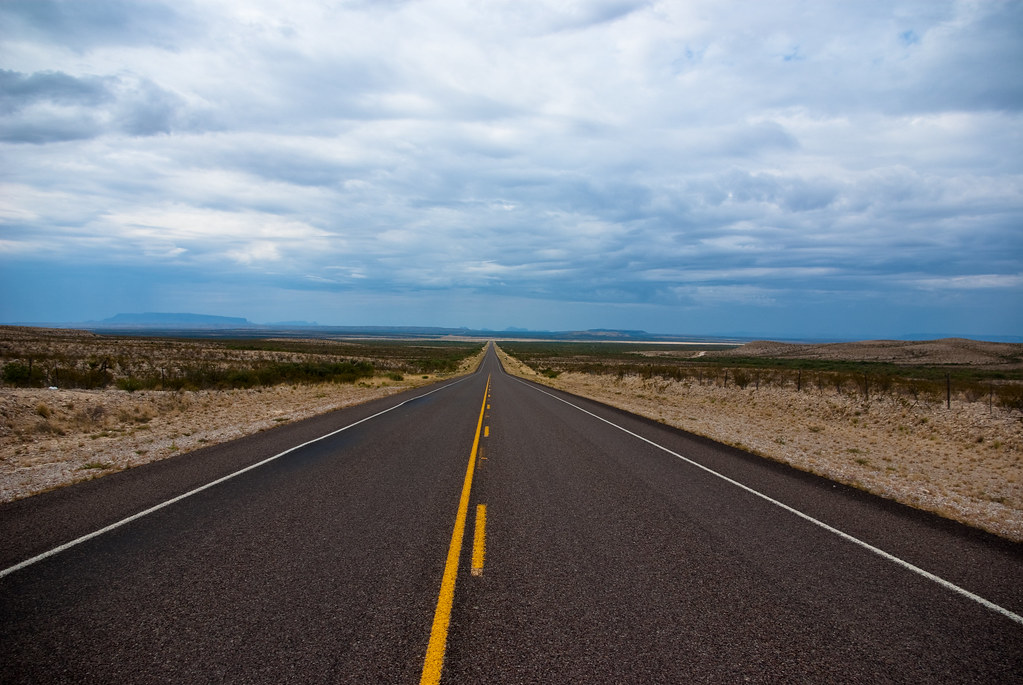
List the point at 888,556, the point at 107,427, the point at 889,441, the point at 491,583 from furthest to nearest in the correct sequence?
the point at 889,441 < the point at 107,427 < the point at 888,556 < the point at 491,583

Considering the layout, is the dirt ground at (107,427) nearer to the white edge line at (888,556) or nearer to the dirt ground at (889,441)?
the white edge line at (888,556)

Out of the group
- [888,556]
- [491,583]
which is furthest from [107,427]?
[888,556]

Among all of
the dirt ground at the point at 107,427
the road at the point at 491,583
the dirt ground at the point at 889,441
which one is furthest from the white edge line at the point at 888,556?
the dirt ground at the point at 107,427

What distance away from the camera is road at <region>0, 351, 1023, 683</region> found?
3.65 metres

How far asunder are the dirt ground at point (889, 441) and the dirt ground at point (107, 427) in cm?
1330

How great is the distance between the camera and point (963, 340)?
301 ft

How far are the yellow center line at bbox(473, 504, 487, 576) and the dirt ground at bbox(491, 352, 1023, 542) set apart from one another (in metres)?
6.59

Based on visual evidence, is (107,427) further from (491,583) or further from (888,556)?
(888,556)

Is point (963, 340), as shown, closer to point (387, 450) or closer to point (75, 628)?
point (387, 450)

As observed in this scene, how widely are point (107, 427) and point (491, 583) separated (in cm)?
1494

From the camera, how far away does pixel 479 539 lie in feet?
19.7

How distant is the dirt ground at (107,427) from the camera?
9.71m

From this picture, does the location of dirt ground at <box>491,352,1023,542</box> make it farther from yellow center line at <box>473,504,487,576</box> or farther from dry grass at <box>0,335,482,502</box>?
dry grass at <box>0,335,482,502</box>

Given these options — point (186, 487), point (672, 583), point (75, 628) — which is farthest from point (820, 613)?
point (186, 487)
